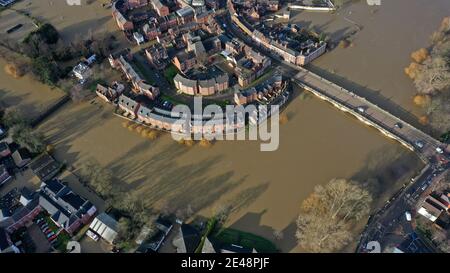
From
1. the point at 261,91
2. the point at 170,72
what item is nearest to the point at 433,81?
the point at 261,91

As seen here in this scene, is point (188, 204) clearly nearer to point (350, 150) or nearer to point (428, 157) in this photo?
point (350, 150)

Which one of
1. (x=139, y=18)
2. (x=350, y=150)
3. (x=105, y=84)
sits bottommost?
(x=350, y=150)

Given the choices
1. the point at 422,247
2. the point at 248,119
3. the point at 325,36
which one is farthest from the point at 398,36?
the point at 422,247

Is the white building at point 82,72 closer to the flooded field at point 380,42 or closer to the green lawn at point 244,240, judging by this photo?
the green lawn at point 244,240

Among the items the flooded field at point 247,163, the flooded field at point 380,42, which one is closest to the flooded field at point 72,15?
the flooded field at point 247,163

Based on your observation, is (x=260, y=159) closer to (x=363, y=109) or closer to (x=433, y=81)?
(x=363, y=109)

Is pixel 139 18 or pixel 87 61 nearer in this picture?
pixel 87 61

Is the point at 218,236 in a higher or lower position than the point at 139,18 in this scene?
lower

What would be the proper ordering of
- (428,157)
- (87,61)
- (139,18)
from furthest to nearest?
(139,18), (87,61), (428,157)
